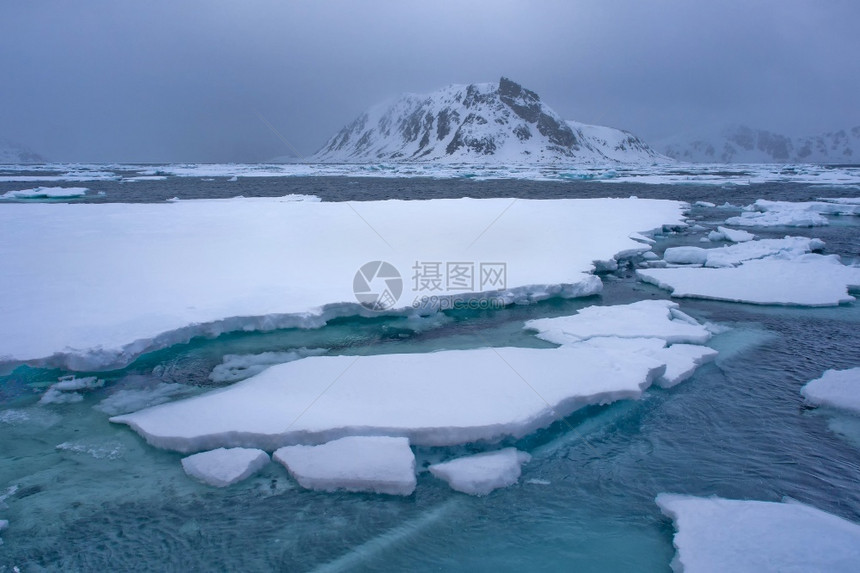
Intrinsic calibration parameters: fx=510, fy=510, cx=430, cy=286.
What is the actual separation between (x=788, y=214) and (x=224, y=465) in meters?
20.9

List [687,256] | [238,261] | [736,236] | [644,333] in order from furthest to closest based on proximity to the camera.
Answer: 1. [736,236]
2. [687,256]
3. [238,261]
4. [644,333]

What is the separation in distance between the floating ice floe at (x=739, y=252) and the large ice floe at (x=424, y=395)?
18.2 feet

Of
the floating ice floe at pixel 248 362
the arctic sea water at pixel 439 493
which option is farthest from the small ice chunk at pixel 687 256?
the floating ice floe at pixel 248 362

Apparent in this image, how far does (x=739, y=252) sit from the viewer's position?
1245cm

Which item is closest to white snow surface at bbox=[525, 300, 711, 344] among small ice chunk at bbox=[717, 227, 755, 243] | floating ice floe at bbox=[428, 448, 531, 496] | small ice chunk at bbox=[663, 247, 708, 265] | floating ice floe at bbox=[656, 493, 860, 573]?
floating ice floe at bbox=[428, 448, 531, 496]

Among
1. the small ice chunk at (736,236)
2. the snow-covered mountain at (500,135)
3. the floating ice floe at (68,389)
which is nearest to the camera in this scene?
the floating ice floe at (68,389)

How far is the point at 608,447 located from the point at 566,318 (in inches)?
130

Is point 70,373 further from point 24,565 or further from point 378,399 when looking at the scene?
point 378,399

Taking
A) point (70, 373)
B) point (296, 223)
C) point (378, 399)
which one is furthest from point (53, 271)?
point (378, 399)

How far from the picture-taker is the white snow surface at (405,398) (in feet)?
14.6

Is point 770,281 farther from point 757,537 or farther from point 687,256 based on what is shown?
point 757,537

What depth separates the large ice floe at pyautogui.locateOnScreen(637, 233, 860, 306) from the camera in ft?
29.7

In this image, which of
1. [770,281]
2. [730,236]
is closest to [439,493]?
[770,281]

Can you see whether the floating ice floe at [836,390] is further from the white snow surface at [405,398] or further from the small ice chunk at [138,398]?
the small ice chunk at [138,398]
